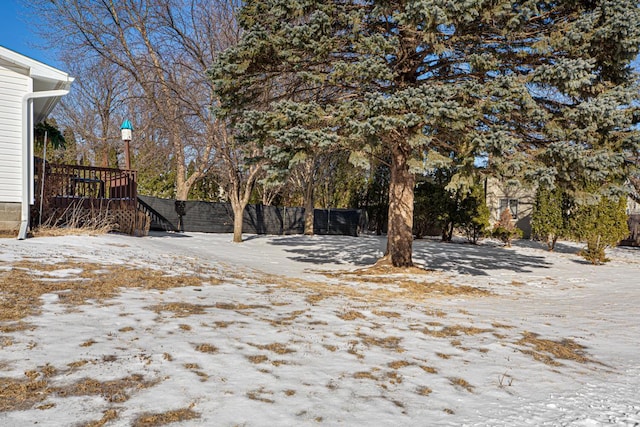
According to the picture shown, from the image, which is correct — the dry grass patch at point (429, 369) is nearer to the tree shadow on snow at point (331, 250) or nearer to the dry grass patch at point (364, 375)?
the dry grass patch at point (364, 375)

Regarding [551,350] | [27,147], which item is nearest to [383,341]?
[551,350]

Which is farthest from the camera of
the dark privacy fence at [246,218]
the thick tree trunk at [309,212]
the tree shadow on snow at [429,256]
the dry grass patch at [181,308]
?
the thick tree trunk at [309,212]

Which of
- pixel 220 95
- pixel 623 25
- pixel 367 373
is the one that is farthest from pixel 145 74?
pixel 367 373

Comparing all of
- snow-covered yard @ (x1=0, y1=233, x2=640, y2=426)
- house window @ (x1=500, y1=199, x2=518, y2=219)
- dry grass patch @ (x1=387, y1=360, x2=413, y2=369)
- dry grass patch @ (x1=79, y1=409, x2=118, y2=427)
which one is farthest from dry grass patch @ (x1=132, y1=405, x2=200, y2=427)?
house window @ (x1=500, y1=199, x2=518, y2=219)

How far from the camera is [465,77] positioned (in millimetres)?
9039

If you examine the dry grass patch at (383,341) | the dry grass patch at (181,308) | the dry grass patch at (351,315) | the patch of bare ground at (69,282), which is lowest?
the dry grass patch at (383,341)

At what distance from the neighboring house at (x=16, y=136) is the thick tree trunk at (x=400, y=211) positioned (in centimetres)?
765

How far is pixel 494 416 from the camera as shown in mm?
2852

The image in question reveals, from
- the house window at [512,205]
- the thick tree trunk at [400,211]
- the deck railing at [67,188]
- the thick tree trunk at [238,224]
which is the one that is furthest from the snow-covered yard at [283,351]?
the house window at [512,205]

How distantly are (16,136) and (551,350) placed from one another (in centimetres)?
1008

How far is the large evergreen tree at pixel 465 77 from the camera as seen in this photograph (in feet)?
23.7

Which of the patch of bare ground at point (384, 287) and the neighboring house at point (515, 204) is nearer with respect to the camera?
the patch of bare ground at point (384, 287)

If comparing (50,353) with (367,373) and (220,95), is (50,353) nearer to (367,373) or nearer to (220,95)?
(367,373)

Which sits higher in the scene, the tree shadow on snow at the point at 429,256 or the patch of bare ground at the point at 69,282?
the patch of bare ground at the point at 69,282
